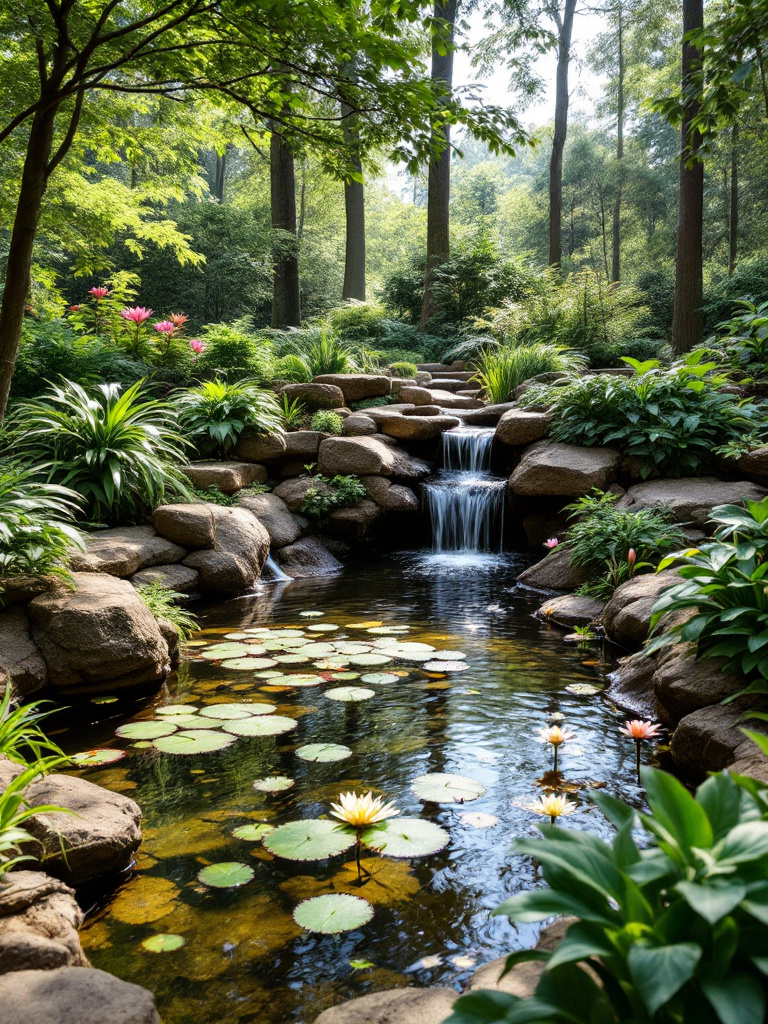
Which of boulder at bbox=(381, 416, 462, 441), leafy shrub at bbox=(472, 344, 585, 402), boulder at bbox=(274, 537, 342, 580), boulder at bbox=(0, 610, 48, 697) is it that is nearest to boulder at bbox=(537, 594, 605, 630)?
boulder at bbox=(274, 537, 342, 580)

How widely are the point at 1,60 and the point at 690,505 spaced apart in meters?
7.23

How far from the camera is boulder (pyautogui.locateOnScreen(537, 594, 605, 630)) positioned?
5188mm

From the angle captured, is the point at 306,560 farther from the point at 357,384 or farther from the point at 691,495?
the point at 691,495

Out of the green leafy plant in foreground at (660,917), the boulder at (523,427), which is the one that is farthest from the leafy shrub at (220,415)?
the green leafy plant in foreground at (660,917)

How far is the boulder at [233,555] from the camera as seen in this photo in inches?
235

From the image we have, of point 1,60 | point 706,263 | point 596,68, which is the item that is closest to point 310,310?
point 596,68

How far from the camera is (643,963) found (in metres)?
0.88

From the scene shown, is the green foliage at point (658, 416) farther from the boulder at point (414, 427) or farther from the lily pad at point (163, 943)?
the lily pad at point (163, 943)

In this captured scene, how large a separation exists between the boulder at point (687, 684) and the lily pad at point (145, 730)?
242cm

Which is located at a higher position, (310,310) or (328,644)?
(310,310)

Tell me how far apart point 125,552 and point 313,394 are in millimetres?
4545

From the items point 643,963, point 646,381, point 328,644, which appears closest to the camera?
point 643,963

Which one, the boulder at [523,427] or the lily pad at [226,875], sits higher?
the boulder at [523,427]

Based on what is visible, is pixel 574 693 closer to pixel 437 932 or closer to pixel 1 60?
pixel 437 932
